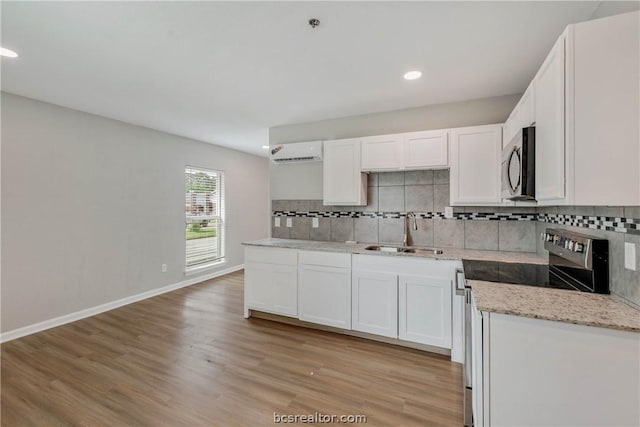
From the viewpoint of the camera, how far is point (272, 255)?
3.35 metres

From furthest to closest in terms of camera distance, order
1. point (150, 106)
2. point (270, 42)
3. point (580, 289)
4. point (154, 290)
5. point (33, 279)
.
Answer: point (154, 290) < point (150, 106) < point (33, 279) < point (270, 42) < point (580, 289)

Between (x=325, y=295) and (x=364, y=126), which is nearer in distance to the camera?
(x=325, y=295)

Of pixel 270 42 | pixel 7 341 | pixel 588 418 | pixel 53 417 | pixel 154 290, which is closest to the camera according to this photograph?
pixel 588 418

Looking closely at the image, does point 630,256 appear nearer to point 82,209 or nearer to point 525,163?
point 525,163

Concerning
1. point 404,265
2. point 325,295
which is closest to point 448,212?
point 404,265

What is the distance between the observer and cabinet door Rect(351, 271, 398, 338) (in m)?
2.77

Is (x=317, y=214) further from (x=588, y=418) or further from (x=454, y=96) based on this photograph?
(x=588, y=418)

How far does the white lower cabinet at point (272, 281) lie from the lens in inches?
127

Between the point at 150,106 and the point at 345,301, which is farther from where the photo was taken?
the point at 150,106

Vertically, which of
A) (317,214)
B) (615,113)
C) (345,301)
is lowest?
(345,301)

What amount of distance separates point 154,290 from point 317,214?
9.01ft

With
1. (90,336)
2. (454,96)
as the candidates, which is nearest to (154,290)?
(90,336)

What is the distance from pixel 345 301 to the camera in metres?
2.97

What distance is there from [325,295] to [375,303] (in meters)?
0.53
